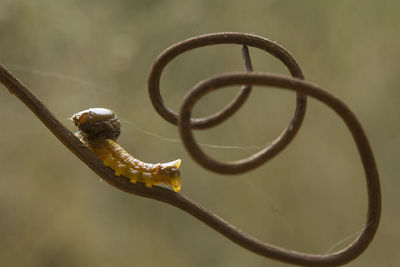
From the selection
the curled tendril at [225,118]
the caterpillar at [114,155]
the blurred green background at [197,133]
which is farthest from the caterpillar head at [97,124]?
the blurred green background at [197,133]

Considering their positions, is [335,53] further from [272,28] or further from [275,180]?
[275,180]

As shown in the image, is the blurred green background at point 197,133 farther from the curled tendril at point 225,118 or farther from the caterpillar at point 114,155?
the curled tendril at point 225,118

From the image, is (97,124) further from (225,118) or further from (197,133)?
(197,133)

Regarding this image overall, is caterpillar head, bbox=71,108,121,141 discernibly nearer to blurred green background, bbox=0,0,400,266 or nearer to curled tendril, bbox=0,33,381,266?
curled tendril, bbox=0,33,381,266

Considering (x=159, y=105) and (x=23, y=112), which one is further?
(x=23, y=112)

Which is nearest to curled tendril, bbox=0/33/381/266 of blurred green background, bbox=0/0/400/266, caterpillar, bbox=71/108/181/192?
caterpillar, bbox=71/108/181/192

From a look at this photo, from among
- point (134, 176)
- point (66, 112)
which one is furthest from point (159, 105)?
point (66, 112)
